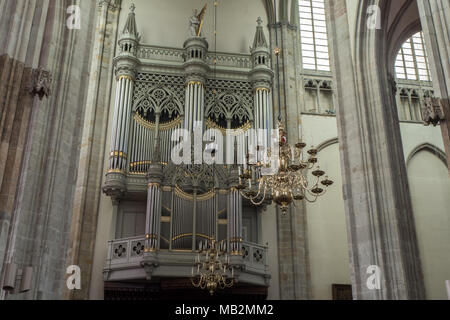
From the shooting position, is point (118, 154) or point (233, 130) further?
point (233, 130)

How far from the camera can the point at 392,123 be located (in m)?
11.1

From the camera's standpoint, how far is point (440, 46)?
309 inches

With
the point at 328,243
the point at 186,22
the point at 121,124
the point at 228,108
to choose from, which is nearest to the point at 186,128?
the point at 228,108

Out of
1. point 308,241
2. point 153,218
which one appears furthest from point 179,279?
point 308,241

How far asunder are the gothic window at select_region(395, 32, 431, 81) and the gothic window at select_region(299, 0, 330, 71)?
290 cm

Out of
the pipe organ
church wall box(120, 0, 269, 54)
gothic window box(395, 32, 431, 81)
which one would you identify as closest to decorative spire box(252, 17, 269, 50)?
the pipe organ

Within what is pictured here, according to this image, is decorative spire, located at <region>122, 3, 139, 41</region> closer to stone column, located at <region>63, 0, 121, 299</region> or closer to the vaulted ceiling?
stone column, located at <region>63, 0, 121, 299</region>

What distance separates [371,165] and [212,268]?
4852mm

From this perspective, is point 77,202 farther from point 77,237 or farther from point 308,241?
point 308,241

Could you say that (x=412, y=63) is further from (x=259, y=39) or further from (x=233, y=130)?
(x=233, y=130)

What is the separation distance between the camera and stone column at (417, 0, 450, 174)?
7596 millimetres

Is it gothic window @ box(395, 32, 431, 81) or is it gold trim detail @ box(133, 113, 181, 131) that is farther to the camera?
gothic window @ box(395, 32, 431, 81)

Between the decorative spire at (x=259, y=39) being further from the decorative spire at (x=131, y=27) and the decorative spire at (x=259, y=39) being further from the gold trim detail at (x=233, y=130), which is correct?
the decorative spire at (x=131, y=27)
